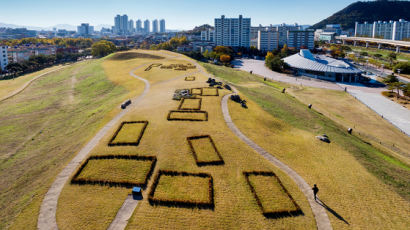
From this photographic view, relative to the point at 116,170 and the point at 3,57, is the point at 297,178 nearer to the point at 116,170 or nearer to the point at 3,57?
the point at 116,170

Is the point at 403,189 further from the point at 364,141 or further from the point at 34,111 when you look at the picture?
the point at 34,111

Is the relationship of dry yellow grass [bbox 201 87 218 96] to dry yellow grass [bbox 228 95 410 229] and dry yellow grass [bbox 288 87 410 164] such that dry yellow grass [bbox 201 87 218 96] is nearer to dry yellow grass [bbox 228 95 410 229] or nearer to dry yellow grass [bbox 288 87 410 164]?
dry yellow grass [bbox 228 95 410 229]

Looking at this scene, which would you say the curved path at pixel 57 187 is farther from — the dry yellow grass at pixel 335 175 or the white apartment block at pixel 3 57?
the white apartment block at pixel 3 57

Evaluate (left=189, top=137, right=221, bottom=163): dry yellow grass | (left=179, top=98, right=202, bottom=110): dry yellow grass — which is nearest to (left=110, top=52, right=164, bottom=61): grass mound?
(left=179, top=98, right=202, bottom=110): dry yellow grass

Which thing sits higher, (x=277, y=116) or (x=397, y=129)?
(x=277, y=116)

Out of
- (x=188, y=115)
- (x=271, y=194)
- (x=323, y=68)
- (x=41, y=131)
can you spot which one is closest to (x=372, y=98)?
(x=323, y=68)

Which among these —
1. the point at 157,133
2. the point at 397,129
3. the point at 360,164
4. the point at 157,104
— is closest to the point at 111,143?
the point at 157,133

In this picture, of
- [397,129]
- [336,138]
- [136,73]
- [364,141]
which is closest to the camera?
[336,138]

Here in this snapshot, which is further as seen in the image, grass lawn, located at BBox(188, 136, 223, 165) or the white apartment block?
the white apartment block
